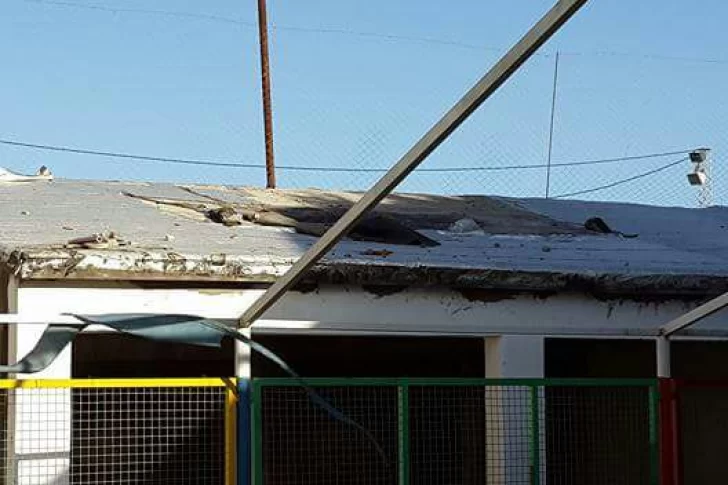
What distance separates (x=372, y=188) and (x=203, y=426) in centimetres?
330

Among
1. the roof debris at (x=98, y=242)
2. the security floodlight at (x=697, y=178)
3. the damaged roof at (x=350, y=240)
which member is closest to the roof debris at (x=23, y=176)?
the damaged roof at (x=350, y=240)

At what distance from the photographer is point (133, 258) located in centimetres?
Result: 1052

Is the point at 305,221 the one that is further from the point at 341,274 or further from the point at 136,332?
the point at 136,332

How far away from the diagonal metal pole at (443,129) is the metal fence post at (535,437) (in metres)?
2.21

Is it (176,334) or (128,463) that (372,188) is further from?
(128,463)

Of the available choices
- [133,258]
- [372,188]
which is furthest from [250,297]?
[372,188]

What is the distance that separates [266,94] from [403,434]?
11.7m

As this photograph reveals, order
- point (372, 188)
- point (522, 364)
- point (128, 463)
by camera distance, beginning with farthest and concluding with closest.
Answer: point (522, 364) → point (128, 463) → point (372, 188)

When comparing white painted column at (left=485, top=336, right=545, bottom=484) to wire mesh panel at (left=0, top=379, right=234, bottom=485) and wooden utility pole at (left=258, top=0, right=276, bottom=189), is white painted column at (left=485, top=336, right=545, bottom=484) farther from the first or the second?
wooden utility pole at (left=258, top=0, right=276, bottom=189)

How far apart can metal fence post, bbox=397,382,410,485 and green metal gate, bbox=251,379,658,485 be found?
490mm

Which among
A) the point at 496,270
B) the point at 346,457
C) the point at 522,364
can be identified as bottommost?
the point at 346,457

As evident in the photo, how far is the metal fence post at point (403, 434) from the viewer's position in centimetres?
1002

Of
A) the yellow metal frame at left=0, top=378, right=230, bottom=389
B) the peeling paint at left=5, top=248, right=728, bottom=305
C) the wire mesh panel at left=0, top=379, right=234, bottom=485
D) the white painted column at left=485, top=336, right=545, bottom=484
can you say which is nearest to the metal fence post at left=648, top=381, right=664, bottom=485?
the white painted column at left=485, top=336, right=545, bottom=484

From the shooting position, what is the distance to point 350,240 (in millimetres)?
12664
